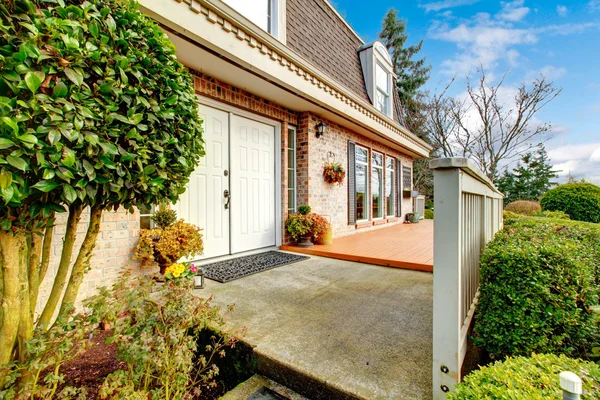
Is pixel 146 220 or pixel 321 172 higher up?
pixel 321 172

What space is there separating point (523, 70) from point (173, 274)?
607 inches

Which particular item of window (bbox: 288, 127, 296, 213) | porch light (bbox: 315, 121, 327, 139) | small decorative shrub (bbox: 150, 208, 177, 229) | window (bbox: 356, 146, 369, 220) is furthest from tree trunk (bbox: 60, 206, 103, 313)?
window (bbox: 356, 146, 369, 220)

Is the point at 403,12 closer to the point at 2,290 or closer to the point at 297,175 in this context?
the point at 297,175

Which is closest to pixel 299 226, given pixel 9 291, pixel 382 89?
pixel 9 291

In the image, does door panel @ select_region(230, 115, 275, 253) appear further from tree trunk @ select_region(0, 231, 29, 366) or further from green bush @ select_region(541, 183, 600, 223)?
green bush @ select_region(541, 183, 600, 223)

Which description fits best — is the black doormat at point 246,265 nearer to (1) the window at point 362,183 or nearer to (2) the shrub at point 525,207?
(1) the window at point 362,183

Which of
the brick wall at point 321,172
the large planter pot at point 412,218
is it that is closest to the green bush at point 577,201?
the large planter pot at point 412,218

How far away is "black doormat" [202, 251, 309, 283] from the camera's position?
131 inches

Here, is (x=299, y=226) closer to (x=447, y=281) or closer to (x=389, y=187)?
(x=447, y=281)

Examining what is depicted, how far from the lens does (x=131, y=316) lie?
1.48 m

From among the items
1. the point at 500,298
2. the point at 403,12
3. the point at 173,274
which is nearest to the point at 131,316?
the point at 173,274

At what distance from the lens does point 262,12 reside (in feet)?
13.9

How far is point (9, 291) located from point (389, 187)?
8.60 metres

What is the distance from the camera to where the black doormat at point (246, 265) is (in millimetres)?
3322
